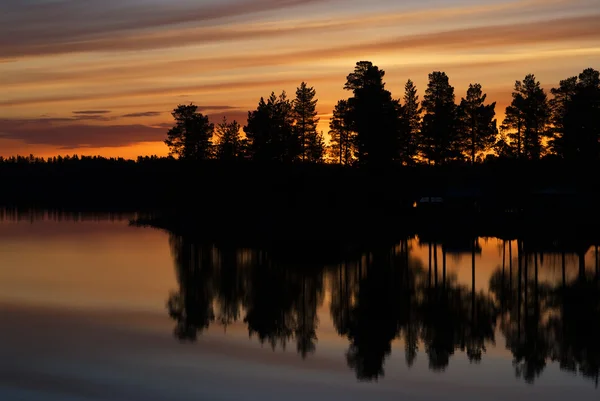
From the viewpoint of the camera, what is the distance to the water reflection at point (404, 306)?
1248 inches

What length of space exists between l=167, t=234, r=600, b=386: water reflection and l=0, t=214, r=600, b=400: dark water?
11 cm

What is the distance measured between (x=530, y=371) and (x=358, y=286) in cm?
1875

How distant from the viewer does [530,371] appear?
28672mm

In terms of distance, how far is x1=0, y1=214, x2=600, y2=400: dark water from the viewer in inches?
1072

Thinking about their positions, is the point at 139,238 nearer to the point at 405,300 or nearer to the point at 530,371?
the point at 405,300

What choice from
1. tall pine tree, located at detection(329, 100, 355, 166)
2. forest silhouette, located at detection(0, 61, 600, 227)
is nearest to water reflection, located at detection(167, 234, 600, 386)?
forest silhouette, located at detection(0, 61, 600, 227)

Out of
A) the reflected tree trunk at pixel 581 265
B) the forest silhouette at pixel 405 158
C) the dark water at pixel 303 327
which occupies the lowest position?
the dark water at pixel 303 327

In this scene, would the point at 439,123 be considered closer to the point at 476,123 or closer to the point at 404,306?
the point at 476,123

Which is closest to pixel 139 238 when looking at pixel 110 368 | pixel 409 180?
pixel 409 180

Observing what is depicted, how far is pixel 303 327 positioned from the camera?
3634cm

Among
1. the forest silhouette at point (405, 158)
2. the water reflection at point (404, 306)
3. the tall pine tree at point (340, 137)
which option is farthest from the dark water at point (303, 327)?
the tall pine tree at point (340, 137)

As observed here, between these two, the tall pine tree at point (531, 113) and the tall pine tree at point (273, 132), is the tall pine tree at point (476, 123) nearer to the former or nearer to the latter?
the tall pine tree at point (531, 113)

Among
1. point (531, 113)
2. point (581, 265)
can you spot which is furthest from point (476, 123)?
point (581, 265)

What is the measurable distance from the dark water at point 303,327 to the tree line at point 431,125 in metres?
34.6
